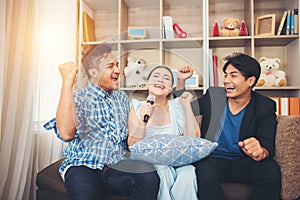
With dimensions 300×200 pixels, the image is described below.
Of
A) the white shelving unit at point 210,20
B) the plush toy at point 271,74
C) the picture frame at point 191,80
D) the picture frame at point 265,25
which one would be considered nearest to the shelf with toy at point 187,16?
the white shelving unit at point 210,20

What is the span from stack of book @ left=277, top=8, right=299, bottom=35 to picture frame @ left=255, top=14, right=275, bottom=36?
54 mm

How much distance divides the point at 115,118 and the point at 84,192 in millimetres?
284

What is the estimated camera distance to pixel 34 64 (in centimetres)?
145

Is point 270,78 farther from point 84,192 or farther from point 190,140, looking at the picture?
point 84,192

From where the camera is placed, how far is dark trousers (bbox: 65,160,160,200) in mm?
970

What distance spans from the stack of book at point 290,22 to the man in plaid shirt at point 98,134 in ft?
4.41

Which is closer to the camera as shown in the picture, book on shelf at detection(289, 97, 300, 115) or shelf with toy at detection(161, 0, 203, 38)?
book on shelf at detection(289, 97, 300, 115)

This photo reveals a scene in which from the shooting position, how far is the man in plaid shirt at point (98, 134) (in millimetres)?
999

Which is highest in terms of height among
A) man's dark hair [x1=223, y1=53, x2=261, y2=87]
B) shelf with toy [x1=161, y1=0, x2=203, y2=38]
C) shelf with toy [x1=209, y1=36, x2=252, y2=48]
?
shelf with toy [x1=161, y1=0, x2=203, y2=38]

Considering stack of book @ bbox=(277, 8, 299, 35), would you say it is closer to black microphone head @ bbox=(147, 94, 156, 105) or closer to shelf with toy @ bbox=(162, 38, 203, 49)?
shelf with toy @ bbox=(162, 38, 203, 49)

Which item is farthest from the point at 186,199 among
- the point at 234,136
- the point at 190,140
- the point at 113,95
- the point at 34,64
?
the point at 34,64

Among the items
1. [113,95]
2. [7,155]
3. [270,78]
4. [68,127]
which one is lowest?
[7,155]

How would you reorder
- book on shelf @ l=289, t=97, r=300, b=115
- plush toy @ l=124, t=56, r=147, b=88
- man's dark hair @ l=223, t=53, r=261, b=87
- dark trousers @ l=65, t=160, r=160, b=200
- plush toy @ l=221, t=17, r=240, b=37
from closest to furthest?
dark trousers @ l=65, t=160, r=160, b=200
plush toy @ l=124, t=56, r=147, b=88
man's dark hair @ l=223, t=53, r=261, b=87
book on shelf @ l=289, t=97, r=300, b=115
plush toy @ l=221, t=17, r=240, b=37

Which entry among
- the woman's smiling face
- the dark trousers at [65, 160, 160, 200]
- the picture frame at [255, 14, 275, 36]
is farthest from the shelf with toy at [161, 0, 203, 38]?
the dark trousers at [65, 160, 160, 200]
